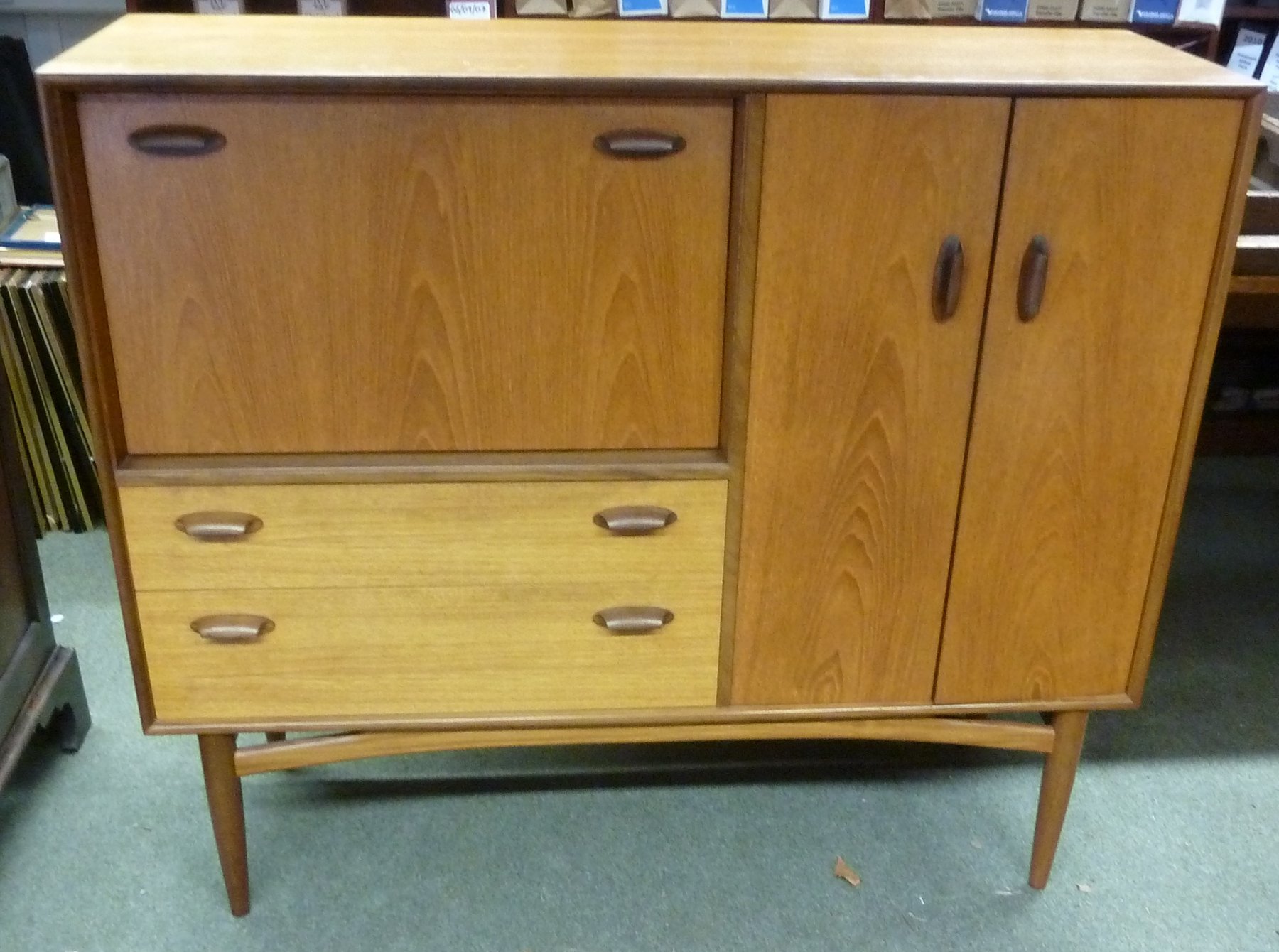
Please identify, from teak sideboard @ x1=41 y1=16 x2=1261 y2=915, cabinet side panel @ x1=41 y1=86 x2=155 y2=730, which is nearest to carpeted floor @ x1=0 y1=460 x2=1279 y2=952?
teak sideboard @ x1=41 y1=16 x2=1261 y2=915

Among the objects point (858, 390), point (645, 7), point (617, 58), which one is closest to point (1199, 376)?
point (858, 390)

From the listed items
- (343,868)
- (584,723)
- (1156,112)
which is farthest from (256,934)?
(1156,112)

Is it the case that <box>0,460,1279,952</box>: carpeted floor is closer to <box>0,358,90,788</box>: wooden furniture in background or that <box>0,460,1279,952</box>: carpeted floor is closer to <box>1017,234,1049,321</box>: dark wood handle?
<box>0,358,90,788</box>: wooden furniture in background

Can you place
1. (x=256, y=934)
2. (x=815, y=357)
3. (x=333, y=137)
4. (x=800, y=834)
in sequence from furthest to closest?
(x=800, y=834), (x=256, y=934), (x=815, y=357), (x=333, y=137)

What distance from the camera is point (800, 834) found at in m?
1.67

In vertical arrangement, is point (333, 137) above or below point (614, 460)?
above

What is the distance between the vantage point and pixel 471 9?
2043 mm

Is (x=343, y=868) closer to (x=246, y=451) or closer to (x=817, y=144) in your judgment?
(x=246, y=451)

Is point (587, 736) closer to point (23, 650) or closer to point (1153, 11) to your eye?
point (23, 650)

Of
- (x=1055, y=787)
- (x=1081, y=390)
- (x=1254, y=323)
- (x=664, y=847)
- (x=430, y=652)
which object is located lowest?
(x=664, y=847)

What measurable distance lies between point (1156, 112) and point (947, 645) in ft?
2.03

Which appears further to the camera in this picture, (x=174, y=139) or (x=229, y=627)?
(x=229, y=627)

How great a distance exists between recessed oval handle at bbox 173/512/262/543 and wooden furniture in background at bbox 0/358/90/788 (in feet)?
1.84

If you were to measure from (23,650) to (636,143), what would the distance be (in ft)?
3.84
